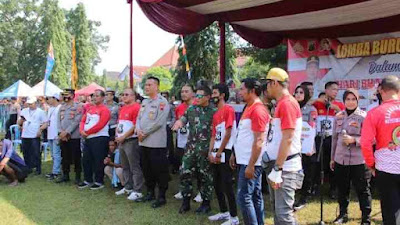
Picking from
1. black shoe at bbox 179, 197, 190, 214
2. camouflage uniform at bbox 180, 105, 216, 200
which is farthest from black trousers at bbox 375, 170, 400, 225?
black shoe at bbox 179, 197, 190, 214

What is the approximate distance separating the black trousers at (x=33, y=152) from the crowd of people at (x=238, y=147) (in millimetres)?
22

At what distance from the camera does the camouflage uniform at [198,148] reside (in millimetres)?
5215

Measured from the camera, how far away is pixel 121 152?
21.4 ft

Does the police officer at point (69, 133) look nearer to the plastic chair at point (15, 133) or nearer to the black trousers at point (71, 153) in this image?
the black trousers at point (71, 153)

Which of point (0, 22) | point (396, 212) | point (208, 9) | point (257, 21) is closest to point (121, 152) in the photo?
point (208, 9)

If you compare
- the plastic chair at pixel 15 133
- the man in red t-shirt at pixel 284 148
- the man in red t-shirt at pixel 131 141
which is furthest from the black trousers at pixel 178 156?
the plastic chair at pixel 15 133

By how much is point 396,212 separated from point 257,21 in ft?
16.6

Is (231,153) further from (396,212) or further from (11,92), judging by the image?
(11,92)

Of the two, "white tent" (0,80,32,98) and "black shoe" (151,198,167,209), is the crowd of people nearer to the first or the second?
"black shoe" (151,198,167,209)

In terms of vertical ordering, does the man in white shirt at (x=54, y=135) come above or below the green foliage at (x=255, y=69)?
below

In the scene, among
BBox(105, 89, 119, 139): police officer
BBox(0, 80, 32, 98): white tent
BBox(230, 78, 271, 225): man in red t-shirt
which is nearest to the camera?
BBox(230, 78, 271, 225): man in red t-shirt

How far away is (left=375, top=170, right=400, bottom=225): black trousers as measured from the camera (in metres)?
3.48

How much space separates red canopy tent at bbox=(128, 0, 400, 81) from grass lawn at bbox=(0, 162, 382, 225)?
296 centimetres

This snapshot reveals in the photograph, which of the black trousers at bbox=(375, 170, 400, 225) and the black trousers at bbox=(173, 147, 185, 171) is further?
the black trousers at bbox=(173, 147, 185, 171)
